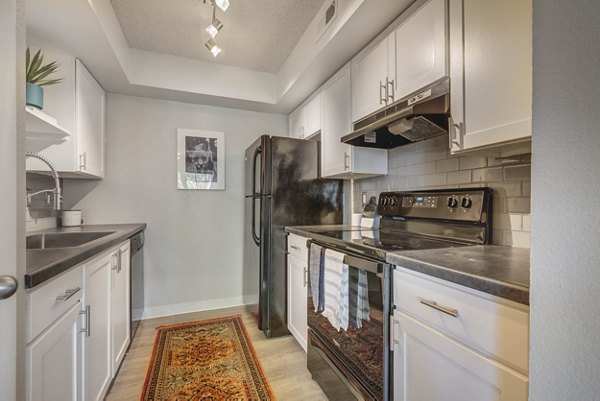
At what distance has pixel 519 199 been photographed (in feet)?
4.23

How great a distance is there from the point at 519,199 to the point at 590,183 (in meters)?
1.02

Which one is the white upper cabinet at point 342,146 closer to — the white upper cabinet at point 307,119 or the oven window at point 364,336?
the white upper cabinet at point 307,119

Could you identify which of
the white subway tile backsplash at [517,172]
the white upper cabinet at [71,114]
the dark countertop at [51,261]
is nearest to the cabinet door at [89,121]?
the white upper cabinet at [71,114]

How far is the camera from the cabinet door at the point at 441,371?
744mm

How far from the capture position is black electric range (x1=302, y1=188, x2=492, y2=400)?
3.91 ft

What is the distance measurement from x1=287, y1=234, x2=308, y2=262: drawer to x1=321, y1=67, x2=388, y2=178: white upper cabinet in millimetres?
610

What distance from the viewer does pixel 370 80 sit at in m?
1.88

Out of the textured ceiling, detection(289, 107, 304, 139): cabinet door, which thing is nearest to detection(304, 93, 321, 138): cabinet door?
detection(289, 107, 304, 139): cabinet door

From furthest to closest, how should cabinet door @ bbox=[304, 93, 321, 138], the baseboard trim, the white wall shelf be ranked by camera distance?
the baseboard trim
cabinet door @ bbox=[304, 93, 321, 138]
the white wall shelf

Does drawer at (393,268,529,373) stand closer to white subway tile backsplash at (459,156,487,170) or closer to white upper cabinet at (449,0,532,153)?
white upper cabinet at (449,0,532,153)

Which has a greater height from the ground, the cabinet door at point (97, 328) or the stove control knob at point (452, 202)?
the stove control knob at point (452, 202)

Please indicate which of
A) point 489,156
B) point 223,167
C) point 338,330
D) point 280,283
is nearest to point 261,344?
point 280,283

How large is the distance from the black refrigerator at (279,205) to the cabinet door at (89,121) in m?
1.34

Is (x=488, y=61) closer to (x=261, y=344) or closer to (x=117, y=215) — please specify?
(x=261, y=344)
